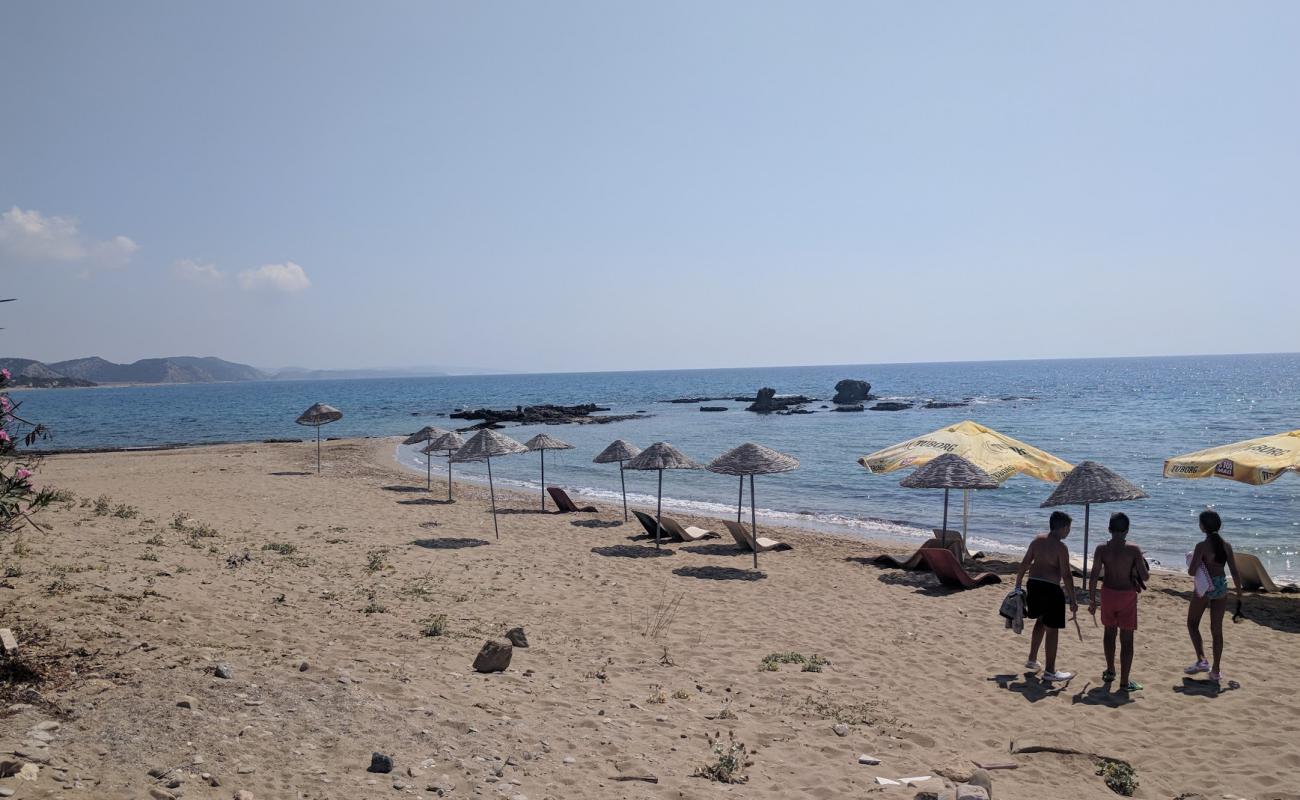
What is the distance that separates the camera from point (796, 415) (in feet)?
193

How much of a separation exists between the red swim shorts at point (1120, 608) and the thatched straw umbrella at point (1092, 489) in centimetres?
316

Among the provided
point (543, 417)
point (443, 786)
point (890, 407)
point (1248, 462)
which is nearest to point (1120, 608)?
point (1248, 462)

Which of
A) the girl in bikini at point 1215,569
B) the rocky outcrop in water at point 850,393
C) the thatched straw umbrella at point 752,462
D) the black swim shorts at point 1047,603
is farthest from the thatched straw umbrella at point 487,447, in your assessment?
the rocky outcrop in water at point 850,393

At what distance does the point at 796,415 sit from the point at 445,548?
158 ft

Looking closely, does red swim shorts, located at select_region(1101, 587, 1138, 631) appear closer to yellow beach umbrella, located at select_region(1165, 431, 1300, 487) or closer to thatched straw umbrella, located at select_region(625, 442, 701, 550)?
yellow beach umbrella, located at select_region(1165, 431, 1300, 487)

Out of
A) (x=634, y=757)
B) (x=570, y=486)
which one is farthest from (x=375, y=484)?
(x=634, y=757)

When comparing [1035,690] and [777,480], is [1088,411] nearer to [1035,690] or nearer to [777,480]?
[777,480]

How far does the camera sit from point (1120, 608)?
7.21 meters

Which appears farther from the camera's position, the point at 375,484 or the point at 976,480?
the point at 375,484

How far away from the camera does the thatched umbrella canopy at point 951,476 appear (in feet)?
39.6

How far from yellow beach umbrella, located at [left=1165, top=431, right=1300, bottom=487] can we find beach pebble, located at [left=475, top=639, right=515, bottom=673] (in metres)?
9.51

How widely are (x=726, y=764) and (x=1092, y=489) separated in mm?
7825

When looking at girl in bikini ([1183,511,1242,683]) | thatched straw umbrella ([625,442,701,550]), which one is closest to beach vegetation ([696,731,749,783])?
girl in bikini ([1183,511,1242,683])

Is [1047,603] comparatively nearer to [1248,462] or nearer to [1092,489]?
[1092,489]
